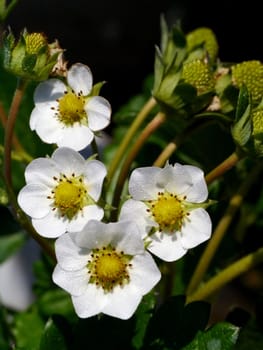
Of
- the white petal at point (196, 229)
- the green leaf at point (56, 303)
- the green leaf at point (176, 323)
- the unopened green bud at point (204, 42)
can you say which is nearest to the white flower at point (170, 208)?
the white petal at point (196, 229)

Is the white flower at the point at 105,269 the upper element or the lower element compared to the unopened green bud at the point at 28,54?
lower

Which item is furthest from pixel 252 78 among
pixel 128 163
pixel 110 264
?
pixel 110 264

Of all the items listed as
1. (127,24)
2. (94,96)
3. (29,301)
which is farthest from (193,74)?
(127,24)

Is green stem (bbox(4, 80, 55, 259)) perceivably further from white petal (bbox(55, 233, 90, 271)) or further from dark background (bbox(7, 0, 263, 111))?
dark background (bbox(7, 0, 263, 111))

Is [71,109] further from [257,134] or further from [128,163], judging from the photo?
[257,134]

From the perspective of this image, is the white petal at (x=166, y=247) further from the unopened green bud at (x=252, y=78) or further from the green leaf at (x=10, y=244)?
the green leaf at (x=10, y=244)
